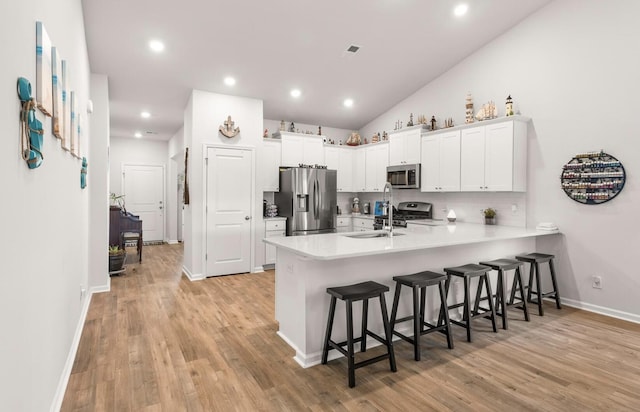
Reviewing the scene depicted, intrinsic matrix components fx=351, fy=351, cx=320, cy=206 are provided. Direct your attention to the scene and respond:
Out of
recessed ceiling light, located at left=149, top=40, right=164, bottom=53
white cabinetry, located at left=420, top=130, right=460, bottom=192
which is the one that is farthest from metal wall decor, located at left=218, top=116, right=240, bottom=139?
white cabinetry, located at left=420, top=130, right=460, bottom=192

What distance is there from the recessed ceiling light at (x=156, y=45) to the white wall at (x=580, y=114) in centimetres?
426

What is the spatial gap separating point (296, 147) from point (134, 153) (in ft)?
16.9

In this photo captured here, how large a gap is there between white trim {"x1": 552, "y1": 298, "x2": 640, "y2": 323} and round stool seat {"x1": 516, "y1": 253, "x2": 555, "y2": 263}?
630mm

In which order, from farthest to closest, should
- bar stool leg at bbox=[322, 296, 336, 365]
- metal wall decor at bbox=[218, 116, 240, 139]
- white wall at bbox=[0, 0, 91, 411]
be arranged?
metal wall decor at bbox=[218, 116, 240, 139] < bar stool leg at bbox=[322, 296, 336, 365] < white wall at bbox=[0, 0, 91, 411]

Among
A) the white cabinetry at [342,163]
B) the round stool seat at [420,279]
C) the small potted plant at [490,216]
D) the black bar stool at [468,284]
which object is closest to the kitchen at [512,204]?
the small potted plant at [490,216]

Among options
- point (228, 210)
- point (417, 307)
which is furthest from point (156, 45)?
point (417, 307)

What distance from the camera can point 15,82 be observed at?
4.20 feet

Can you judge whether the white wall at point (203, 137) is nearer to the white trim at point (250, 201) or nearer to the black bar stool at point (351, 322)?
the white trim at point (250, 201)

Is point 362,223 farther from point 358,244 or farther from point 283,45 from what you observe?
point 358,244

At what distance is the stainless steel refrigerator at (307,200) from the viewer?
5898 mm

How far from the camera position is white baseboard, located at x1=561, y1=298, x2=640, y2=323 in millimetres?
3638

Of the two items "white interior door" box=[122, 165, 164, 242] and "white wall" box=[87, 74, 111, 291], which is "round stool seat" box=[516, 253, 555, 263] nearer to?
"white wall" box=[87, 74, 111, 291]

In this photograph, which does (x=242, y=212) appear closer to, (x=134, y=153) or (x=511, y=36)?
(x=511, y=36)

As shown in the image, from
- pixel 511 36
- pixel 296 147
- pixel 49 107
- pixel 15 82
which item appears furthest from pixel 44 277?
pixel 511 36
